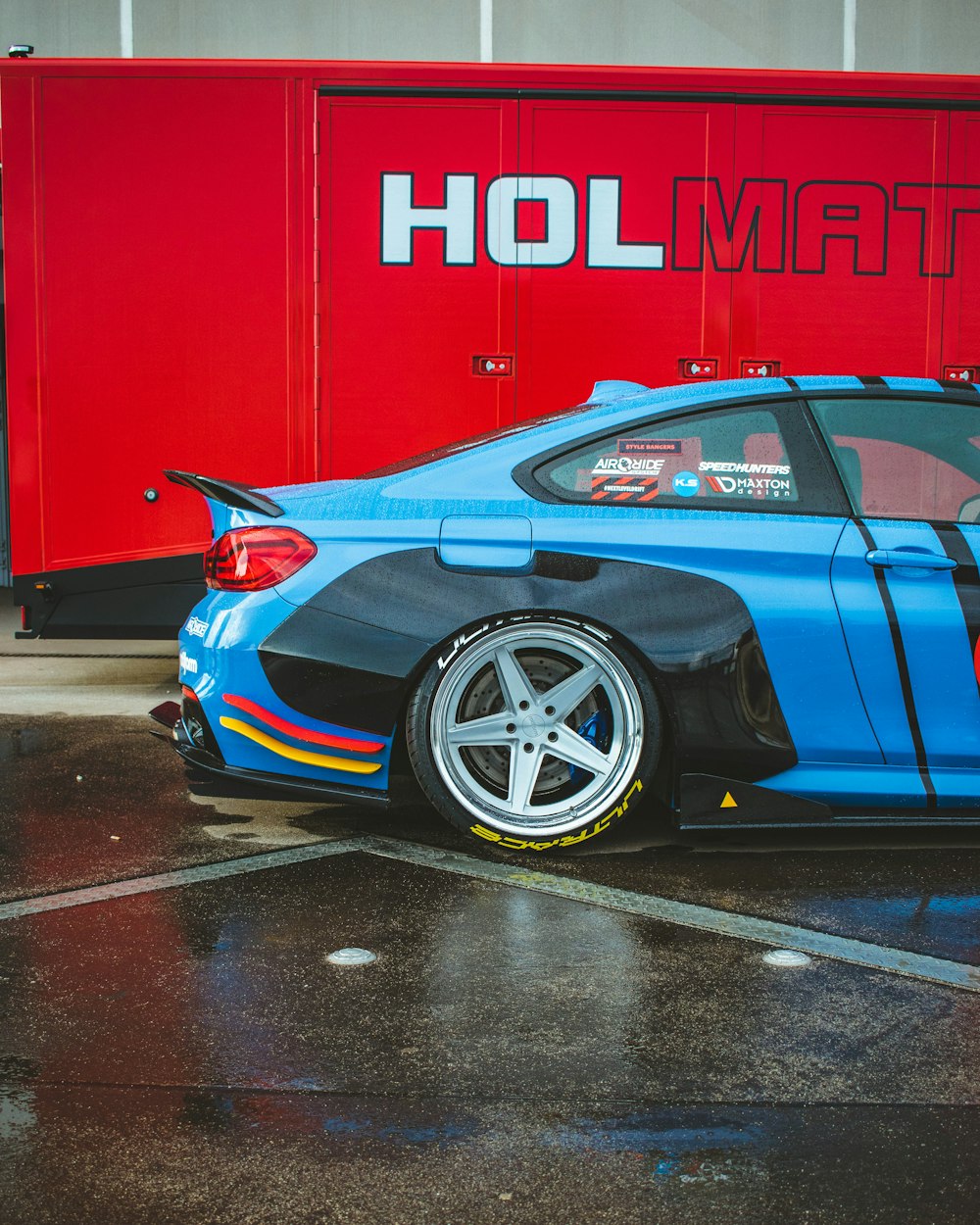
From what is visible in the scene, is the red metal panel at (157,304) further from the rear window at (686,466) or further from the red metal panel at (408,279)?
the rear window at (686,466)

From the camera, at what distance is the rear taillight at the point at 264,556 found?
12.9 feet

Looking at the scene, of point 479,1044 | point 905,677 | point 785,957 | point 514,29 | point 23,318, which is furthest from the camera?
point 514,29

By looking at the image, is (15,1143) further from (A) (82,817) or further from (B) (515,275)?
(B) (515,275)

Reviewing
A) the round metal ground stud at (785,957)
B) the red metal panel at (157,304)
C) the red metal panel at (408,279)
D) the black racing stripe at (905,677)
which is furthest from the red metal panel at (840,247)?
the round metal ground stud at (785,957)

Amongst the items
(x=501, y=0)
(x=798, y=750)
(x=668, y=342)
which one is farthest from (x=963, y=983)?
(x=501, y=0)

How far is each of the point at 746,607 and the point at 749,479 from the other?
40 centimetres

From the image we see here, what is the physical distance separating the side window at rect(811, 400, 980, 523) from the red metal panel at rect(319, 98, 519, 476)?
8.63 ft

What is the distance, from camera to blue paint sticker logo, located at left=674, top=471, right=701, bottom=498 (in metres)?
4.01

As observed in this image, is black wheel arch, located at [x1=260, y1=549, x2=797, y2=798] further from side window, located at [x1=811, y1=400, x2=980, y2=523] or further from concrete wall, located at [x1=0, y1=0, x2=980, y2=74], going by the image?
concrete wall, located at [x1=0, y1=0, x2=980, y2=74]

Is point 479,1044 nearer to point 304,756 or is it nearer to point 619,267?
point 304,756

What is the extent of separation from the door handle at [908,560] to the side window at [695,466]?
254 millimetres

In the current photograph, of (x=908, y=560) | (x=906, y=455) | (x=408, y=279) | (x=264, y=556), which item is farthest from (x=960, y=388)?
(x=408, y=279)

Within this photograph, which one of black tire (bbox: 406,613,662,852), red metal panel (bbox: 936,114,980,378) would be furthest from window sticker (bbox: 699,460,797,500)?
red metal panel (bbox: 936,114,980,378)

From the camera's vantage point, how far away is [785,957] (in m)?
3.15
